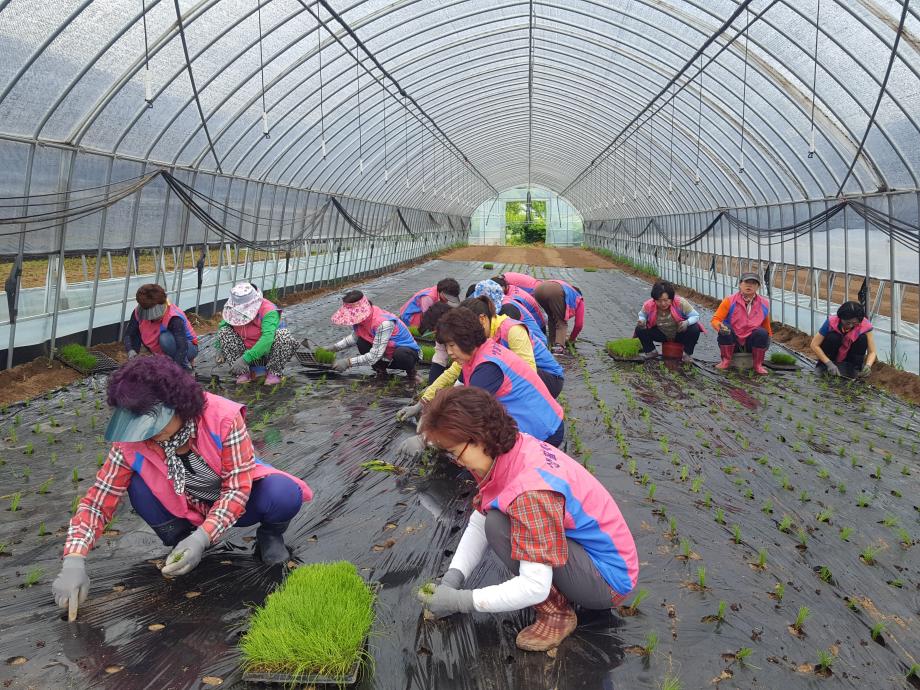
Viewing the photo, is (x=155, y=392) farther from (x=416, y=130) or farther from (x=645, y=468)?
(x=416, y=130)

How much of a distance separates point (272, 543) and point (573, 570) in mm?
1643

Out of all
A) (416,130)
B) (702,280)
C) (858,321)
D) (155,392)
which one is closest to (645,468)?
(155,392)

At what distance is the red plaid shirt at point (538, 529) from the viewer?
269 centimetres

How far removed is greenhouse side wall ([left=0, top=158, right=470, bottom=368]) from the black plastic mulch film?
2.16 metres

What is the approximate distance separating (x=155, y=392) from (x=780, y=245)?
1352 centimetres

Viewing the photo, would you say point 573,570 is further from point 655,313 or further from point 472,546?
point 655,313

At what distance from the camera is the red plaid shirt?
2693mm

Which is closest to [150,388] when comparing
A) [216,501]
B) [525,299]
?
[216,501]

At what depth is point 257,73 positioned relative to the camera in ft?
38.5

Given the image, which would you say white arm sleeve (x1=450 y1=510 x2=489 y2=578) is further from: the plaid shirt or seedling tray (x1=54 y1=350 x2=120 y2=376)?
seedling tray (x1=54 y1=350 x2=120 y2=376)

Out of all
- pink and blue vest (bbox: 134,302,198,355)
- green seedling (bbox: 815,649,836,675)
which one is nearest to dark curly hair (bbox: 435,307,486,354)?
green seedling (bbox: 815,649,836,675)

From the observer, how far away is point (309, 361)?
8930 millimetres

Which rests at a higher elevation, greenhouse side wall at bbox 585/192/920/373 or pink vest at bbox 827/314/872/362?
greenhouse side wall at bbox 585/192/920/373

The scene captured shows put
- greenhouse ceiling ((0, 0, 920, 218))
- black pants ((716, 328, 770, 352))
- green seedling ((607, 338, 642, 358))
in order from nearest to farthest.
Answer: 1. greenhouse ceiling ((0, 0, 920, 218))
2. black pants ((716, 328, 770, 352))
3. green seedling ((607, 338, 642, 358))
